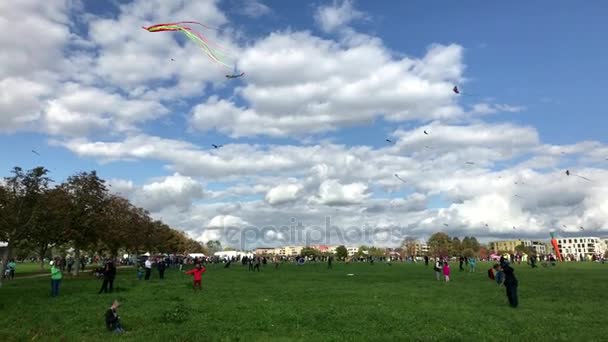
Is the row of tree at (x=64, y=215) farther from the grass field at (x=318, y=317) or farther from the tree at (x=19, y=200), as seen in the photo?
the grass field at (x=318, y=317)

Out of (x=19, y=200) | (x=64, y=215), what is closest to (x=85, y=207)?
(x=64, y=215)

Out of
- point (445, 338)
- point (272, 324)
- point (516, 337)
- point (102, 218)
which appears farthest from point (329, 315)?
point (102, 218)

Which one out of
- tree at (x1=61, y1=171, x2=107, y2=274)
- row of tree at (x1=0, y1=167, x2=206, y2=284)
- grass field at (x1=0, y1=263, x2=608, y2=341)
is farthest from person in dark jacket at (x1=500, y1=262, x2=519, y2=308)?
tree at (x1=61, y1=171, x2=107, y2=274)

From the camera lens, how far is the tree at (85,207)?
50.6 m

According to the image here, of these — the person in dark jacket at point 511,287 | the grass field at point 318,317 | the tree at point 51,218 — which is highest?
the tree at point 51,218

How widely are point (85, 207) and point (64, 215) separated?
819 cm

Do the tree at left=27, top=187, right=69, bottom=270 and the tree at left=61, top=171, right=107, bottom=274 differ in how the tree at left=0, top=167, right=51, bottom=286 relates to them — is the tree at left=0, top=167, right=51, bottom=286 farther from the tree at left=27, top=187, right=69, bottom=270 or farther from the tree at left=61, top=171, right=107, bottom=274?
the tree at left=61, top=171, right=107, bottom=274

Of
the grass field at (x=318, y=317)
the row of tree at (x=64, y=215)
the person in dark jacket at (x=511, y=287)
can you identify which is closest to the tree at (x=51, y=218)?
the row of tree at (x=64, y=215)

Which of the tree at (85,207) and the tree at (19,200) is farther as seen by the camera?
the tree at (85,207)

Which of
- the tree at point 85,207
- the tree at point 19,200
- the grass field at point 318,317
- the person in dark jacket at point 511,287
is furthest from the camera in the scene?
the tree at point 85,207

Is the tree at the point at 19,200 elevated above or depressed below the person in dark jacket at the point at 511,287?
above

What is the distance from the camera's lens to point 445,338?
563 inches

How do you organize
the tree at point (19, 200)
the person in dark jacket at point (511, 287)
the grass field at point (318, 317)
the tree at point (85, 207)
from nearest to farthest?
the grass field at point (318, 317) → the person in dark jacket at point (511, 287) → the tree at point (19, 200) → the tree at point (85, 207)

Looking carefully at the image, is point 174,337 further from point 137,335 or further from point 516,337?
point 516,337
